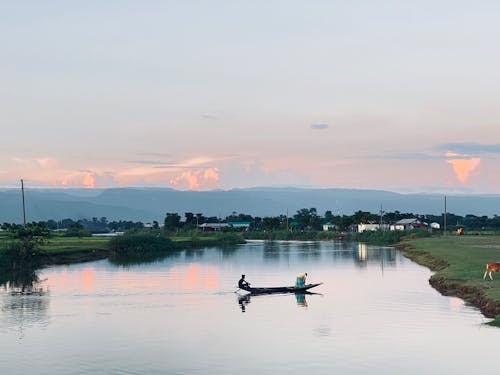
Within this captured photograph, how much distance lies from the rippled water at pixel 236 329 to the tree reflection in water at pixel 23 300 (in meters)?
0.15

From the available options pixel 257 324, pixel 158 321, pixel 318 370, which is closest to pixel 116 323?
pixel 158 321

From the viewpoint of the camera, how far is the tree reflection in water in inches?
1809

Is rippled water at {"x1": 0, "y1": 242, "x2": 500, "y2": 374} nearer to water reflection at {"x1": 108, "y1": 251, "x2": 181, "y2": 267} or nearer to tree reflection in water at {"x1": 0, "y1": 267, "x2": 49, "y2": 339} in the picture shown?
tree reflection in water at {"x1": 0, "y1": 267, "x2": 49, "y2": 339}

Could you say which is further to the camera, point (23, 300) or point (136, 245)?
point (136, 245)

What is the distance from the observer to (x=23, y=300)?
186 feet

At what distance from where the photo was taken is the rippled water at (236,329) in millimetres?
32750

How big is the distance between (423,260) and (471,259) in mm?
17012

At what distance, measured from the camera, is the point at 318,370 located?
31156 mm

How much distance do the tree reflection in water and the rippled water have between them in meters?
0.15

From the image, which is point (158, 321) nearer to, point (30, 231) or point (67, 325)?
point (67, 325)

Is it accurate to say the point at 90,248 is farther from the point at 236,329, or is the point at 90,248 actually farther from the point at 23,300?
the point at 236,329

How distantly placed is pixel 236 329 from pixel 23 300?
74.0 ft

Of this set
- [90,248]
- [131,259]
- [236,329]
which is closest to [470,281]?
[236,329]

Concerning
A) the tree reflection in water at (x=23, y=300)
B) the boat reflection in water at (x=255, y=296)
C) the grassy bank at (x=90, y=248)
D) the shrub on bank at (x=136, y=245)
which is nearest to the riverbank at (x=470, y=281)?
the boat reflection in water at (x=255, y=296)
